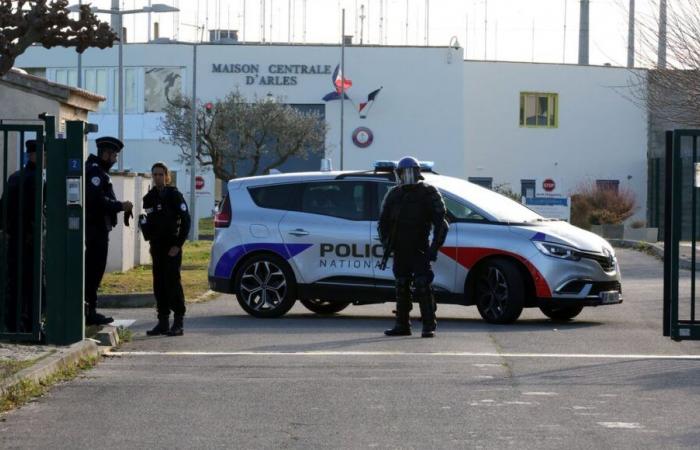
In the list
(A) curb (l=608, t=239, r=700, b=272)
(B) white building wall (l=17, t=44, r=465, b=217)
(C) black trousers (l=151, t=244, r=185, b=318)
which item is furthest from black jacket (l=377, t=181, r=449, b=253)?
(B) white building wall (l=17, t=44, r=465, b=217)

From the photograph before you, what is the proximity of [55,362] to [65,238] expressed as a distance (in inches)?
→ 62.7

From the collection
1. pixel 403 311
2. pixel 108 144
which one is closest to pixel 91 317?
pixel 108 144

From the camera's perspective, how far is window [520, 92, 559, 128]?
73188 mm

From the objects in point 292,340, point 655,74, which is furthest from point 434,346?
point 655,74

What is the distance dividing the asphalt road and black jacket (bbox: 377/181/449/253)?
958mm

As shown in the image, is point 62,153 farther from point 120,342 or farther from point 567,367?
point 567,367

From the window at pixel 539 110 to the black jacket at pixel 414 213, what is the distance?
60.2 m

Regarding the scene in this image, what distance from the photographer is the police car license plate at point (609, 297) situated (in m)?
15.2

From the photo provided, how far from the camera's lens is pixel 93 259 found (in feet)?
44.8

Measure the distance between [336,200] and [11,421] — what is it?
8.01 meters

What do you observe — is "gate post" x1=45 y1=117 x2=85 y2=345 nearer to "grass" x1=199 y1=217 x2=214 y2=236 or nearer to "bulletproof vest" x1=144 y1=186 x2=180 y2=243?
"bulletproof vest" x1=144 y1=186 x2=180 y2=243

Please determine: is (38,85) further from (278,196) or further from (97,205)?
(97,205)

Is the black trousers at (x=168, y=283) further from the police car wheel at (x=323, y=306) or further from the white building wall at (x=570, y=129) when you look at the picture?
the white building wall at (x=570, y=129)

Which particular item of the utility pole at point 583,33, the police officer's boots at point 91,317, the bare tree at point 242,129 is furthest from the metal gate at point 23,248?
the utility pole at point 583,33
